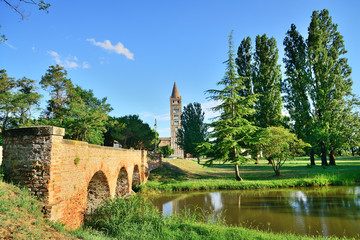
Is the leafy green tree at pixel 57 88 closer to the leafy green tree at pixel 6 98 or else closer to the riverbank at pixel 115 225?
the leafy green tree at pixel 6 98

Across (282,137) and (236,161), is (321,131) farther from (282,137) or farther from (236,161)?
(236,161)

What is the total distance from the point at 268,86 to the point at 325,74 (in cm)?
603

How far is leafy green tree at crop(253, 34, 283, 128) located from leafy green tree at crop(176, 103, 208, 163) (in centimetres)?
1040

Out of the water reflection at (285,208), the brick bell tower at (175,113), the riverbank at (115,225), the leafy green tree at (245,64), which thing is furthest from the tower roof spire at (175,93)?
the riverbank at (115,225)

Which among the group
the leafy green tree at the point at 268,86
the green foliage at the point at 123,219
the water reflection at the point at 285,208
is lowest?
the water reflection at the point at 285,208

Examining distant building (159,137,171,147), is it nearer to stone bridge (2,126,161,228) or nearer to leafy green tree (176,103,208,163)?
leafy green tree (176,103,208,163)

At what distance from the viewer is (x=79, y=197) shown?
6902 millimetres

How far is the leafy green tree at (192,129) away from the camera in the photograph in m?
34.4

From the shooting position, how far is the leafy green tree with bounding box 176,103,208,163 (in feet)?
113

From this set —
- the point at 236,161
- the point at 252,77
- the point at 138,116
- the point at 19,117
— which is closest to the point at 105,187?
the point at 236,161

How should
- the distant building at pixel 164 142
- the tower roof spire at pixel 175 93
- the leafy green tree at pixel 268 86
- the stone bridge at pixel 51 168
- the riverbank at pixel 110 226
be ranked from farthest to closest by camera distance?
the distant building at pixel 164 142, the tower roof spire at pixel 175 93, the leafy green tree at pixel 268 86, the stone bridge at pixel 51 168, the riverbank at pixel 110 226

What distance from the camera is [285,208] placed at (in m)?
10.9

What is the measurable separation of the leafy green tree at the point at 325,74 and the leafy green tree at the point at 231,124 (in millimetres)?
9877

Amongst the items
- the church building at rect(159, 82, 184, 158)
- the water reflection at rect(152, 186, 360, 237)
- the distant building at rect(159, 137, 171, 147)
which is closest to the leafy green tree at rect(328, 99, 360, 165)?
the water reflection at rect(152, 186, 360, 237)
